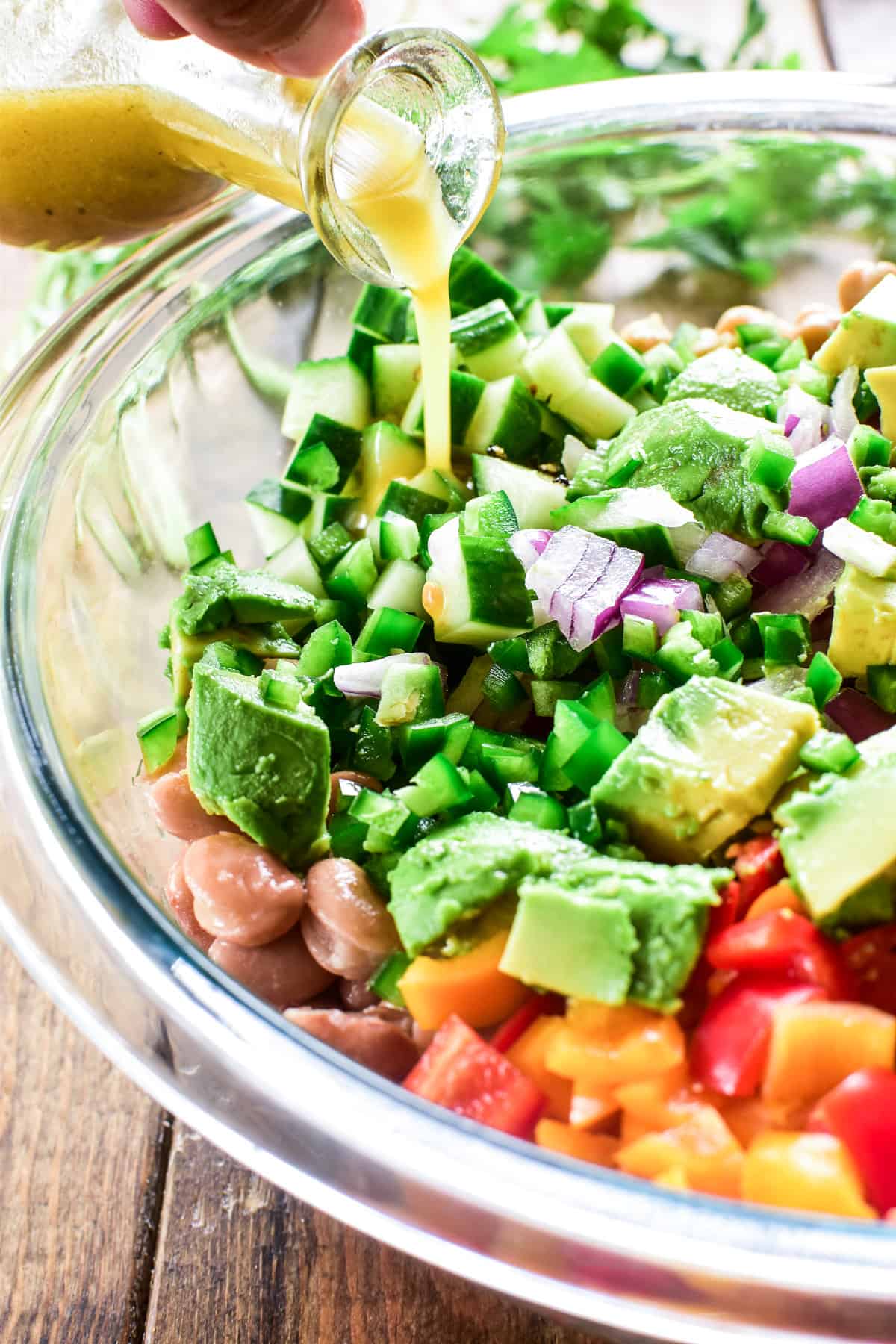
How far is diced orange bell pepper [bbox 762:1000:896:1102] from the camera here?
122cm

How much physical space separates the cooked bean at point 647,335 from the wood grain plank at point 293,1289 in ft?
5.35

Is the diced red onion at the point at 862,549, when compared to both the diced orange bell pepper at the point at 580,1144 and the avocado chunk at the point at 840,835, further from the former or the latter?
the diced orange bell pepper at the point at 580,1144

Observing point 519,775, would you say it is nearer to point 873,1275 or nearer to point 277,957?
point 277,957

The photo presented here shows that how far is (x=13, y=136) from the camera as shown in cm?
187

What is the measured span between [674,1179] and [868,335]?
1358 millimetres

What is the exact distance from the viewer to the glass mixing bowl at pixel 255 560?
110 cm

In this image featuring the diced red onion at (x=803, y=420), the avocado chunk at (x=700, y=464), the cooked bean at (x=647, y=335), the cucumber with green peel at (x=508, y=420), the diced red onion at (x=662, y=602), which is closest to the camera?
the diced red onion at (x=662, y=602)

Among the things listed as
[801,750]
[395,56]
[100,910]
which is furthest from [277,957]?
[395,56]

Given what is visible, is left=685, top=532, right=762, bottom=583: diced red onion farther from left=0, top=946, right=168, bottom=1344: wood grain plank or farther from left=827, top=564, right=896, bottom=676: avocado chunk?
left=0, top=946, right=168, bottom=1344: wood grain plank

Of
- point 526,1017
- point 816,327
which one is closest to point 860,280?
point 816,327

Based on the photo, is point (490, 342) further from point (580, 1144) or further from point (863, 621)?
point (580, 1144)

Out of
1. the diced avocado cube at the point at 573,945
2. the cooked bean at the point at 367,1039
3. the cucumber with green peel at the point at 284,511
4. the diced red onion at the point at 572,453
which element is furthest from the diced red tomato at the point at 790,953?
the cucumber with green peel at the point at 284,511

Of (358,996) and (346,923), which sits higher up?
(346,923)

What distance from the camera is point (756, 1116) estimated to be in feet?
4.13
